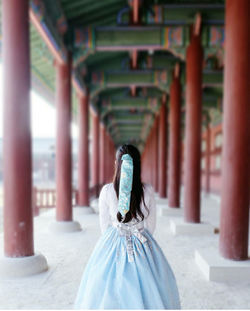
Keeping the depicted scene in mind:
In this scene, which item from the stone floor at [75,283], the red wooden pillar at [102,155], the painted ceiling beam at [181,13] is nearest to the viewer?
the stone floor at [75,283]

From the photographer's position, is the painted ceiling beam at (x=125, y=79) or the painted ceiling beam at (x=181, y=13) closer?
the painted ceiling beam at (x=181, y=13)

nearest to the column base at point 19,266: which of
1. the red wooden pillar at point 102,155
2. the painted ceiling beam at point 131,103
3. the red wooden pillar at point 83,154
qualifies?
the red wooden pillar at point 83,154

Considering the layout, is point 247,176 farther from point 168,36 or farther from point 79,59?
point 79,59

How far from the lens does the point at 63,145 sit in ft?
23.9

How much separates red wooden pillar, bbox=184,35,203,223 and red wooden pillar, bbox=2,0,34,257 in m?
3.75

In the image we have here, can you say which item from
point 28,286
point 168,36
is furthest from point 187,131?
point 28,286

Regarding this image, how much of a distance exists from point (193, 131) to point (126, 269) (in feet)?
16.9

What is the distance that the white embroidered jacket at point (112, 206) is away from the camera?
2352 mm

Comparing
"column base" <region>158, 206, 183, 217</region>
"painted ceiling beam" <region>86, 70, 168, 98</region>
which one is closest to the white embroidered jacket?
"column base" <region>158, 206, 183, 217</region>

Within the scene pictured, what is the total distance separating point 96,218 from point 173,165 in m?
2.70

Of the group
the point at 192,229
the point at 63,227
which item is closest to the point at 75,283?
the point at 63,227

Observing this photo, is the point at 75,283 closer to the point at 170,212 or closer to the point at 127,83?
the point at 170,212

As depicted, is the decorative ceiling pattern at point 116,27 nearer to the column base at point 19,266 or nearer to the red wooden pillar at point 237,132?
the red wooden pillar at point 237,132

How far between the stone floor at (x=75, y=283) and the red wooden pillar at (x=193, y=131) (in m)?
0.83
